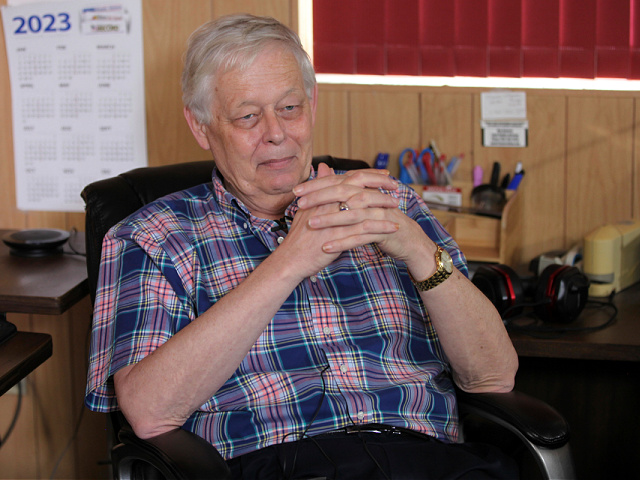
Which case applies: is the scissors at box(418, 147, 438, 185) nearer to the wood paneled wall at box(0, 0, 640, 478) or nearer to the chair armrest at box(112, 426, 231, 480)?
the wood paneled wall at box(0, 0, 640, 478)

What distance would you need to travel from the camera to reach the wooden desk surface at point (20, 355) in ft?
4.03

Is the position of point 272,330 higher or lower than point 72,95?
lower

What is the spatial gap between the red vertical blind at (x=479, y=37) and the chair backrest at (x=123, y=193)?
0.62m

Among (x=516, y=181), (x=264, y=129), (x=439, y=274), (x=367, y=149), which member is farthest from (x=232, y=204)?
(x=516, y=181)

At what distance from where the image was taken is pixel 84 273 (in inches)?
64.6

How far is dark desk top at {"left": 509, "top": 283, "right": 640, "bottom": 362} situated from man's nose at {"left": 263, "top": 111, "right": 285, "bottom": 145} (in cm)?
65

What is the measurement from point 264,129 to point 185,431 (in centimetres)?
56

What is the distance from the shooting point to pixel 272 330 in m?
1.30

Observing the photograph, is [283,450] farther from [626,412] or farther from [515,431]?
[626,412]

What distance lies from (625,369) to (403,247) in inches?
34.5

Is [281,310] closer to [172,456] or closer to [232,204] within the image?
[232,204]

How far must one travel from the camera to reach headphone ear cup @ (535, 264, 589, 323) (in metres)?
1.55

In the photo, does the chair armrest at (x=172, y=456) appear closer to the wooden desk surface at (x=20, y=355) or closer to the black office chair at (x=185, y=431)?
the black office chair at (x=185, y=431)

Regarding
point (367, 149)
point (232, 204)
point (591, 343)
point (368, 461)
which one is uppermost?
point (367, 149)
